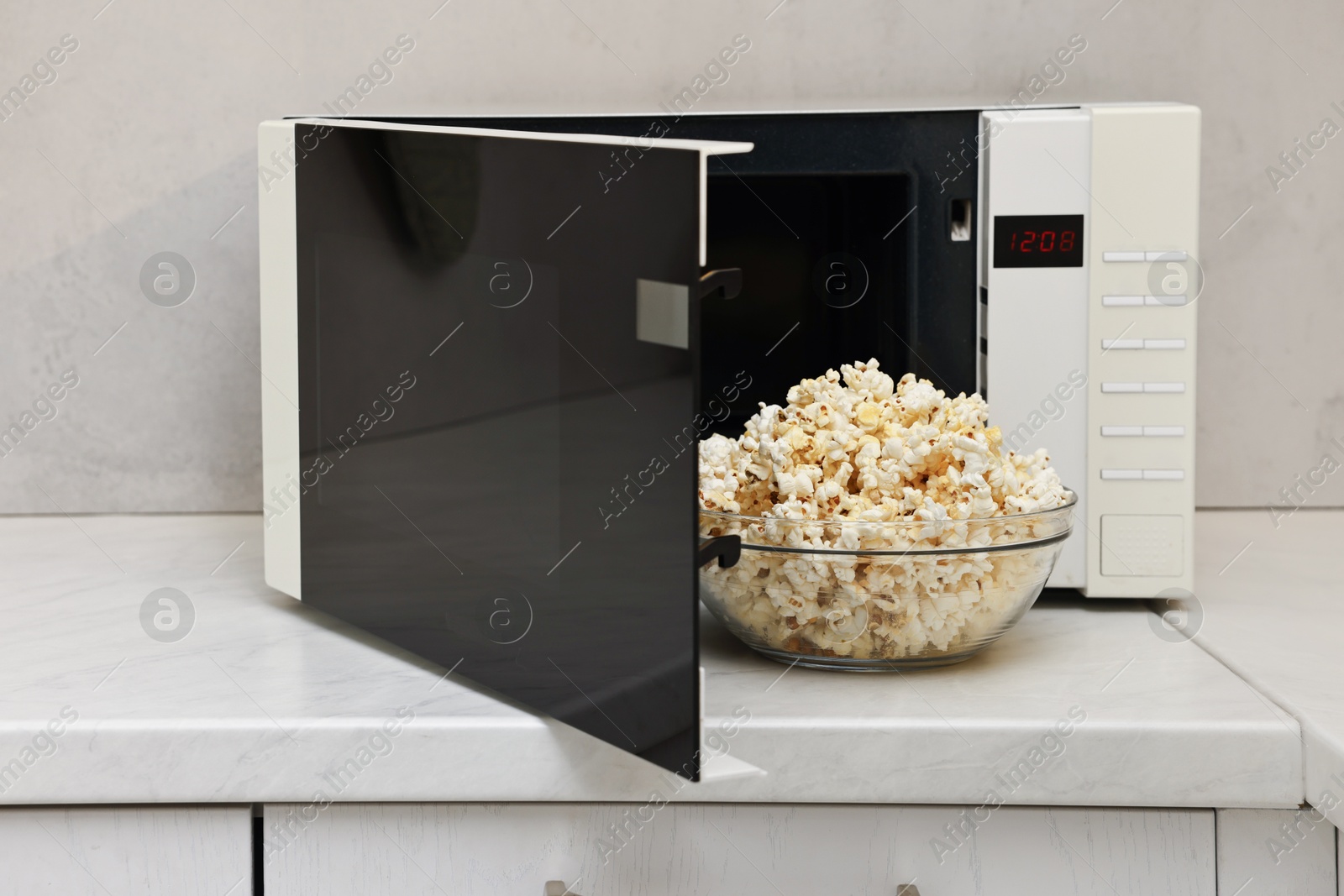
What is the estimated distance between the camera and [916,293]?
2.47ft

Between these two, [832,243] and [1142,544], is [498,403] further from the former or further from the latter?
[1142,544]

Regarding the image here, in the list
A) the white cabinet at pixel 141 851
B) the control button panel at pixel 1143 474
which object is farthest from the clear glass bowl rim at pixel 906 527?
the white cabinet at pixel 141 851

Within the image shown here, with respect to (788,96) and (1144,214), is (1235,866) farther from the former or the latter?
(788,96)

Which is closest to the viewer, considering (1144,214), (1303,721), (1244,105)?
(1303,721)

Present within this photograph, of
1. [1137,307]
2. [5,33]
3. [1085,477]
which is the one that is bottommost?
[1085,477]

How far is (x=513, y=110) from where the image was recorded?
3.50 feet

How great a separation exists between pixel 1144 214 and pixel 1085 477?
168 millimetres

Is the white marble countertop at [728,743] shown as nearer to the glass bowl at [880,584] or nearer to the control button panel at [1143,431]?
the glass bowl at [880,584]

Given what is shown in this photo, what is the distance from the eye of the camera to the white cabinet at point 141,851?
58 cm

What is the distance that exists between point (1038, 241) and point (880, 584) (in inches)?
10.5

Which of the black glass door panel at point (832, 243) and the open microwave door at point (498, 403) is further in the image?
the black glass door panel at point (832, 243)

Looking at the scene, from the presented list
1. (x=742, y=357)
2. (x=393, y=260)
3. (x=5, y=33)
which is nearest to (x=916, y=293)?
(x=742, y=357)

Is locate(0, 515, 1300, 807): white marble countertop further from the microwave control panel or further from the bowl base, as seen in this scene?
the microwave control panel

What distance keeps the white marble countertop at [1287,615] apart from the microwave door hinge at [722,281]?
0.35 meters
